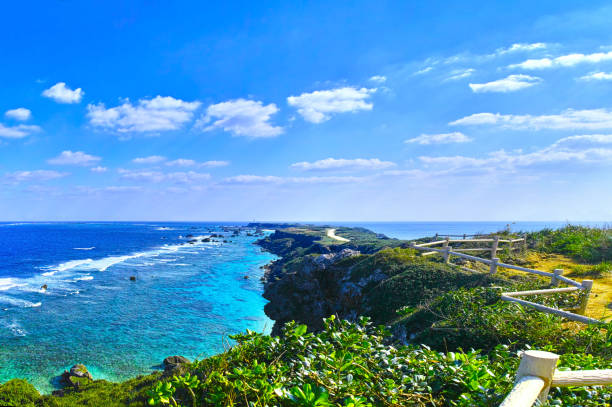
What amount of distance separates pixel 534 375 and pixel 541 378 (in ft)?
0.14

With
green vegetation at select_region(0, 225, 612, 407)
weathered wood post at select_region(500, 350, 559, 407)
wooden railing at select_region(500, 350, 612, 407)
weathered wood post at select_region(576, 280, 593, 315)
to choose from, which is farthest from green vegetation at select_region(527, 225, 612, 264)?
weathered wood post at select_region(500, 350, 559, 407)

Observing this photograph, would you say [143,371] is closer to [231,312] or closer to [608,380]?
[231,312]

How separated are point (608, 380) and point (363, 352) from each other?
218 cm

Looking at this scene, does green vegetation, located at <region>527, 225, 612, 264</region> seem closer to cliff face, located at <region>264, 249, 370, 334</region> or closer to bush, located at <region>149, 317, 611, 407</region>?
cliff face, located at <region>264, 249, 370, 334</region>

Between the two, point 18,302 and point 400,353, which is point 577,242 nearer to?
point 400,353

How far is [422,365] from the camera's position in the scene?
3354 mm

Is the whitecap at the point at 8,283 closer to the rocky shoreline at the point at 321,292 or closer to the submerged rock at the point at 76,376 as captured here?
the submerged rock at the point at 76,376

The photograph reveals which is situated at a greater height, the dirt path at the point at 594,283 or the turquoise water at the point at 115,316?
the dirt path at the point at 594,283

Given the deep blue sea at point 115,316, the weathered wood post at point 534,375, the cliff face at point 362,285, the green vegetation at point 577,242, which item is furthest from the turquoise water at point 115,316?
the green vegetation at point 577,242

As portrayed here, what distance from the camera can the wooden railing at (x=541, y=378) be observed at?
2096 mm

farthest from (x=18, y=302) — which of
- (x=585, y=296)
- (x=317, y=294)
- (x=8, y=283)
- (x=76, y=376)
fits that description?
(x=585, y=296)

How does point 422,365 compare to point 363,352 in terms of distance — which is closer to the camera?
point 422,365

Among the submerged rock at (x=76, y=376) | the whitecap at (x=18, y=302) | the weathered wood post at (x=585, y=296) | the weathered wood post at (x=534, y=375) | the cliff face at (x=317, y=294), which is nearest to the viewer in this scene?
the weathered wood post at (x=534, y=375)

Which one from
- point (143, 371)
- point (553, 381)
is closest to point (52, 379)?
point (143, 371)
